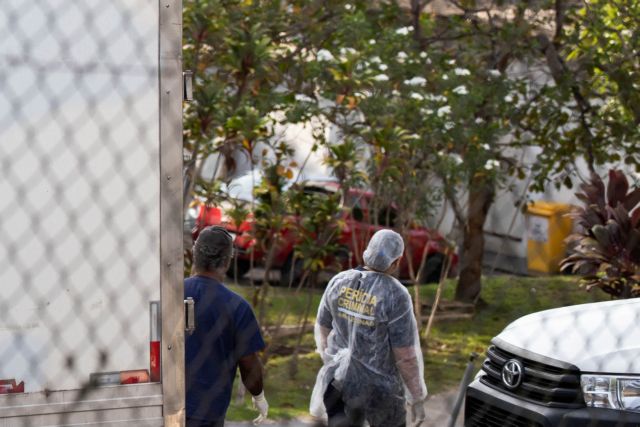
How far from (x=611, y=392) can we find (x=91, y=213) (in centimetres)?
277

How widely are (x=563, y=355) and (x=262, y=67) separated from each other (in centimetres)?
453

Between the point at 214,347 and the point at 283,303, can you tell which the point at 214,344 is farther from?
the point at 283,303

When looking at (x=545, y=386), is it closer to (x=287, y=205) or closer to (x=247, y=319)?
(x=247, y=319)

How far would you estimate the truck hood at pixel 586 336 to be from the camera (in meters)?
5.16

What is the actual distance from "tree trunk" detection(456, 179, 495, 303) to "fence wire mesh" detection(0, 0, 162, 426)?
8.85m

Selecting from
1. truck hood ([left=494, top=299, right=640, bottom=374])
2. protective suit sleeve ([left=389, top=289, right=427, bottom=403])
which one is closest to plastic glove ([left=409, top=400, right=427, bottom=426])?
protective suit sleeve ([left=389, top=289, right=427, bottom=403])

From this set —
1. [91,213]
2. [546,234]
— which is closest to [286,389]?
[546,234]

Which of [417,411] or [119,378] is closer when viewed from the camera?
[119,378]

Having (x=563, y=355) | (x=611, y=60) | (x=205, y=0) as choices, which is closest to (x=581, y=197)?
(x=611, y=60)

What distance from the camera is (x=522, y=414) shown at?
546 cm

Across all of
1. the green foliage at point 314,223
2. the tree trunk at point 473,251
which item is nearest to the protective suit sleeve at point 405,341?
the green foliage at point 314,223

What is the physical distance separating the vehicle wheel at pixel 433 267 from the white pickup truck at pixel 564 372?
28.5ft

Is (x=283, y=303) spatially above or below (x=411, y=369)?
below

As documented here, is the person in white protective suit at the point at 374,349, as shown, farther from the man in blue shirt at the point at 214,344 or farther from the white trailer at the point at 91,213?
the white trailer at the point at 91,213
